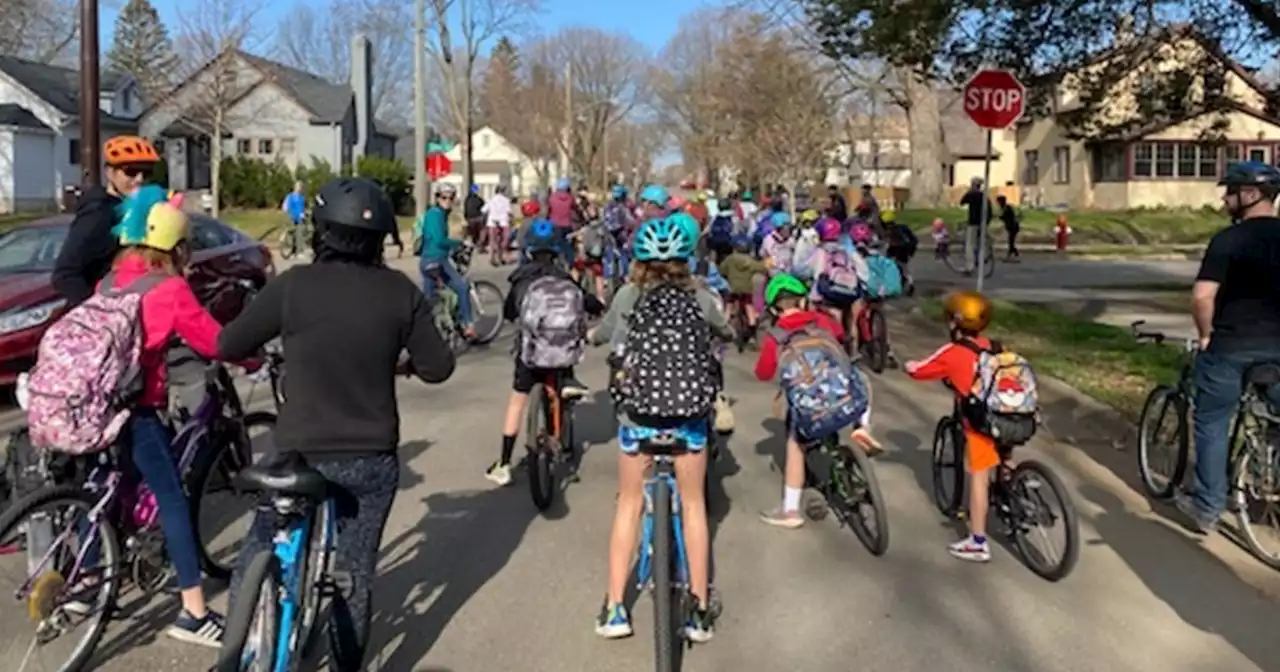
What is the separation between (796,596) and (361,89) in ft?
227

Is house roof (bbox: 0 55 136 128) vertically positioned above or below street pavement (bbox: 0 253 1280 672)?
above

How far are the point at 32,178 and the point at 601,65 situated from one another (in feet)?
147

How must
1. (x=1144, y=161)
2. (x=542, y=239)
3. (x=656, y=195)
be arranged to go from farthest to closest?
(x=1144, y=161)
(x=656, y=195)
(x=542, y=239)

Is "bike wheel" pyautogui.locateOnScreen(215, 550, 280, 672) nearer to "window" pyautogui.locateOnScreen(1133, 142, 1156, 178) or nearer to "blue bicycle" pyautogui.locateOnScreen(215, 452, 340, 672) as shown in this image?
"blue bicycle" pyautogui.locateOnScreen(215, 452, 340, 672)

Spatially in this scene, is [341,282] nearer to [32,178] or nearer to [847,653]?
[847,653]

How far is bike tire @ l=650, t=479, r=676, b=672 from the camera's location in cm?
487

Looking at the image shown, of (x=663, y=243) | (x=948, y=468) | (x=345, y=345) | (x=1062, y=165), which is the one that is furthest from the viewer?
(x=1062, y=165)

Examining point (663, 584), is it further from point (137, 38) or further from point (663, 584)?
point (137, 38)

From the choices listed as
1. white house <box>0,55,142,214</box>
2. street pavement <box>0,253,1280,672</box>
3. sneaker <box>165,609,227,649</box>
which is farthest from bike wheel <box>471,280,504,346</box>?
white house <box>0,55,142,214</box>

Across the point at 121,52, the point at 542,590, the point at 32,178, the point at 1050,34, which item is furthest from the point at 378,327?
the point at 121,52

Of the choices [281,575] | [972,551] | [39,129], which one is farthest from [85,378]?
[39,129]

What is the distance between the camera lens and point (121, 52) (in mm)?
94500

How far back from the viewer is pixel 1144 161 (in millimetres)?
56719

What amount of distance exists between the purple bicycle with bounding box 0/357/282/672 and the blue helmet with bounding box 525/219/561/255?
3000mm
